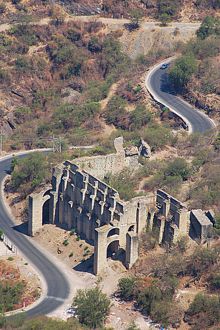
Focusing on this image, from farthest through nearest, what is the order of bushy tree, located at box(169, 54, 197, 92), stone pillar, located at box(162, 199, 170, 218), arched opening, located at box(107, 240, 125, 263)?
1. bushy tree, located at box(169, 54, 197, 92)
2. stone pillar, located at box(162, 199, 170, 218)
3. arched opening, located at box(107, 240, 125, 263)

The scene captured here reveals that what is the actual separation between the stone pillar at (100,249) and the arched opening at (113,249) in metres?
1.18

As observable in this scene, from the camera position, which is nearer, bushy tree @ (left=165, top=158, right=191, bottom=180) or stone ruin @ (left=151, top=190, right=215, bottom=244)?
stone ruin @ (left=151, top=190, right=215, bottom=244)

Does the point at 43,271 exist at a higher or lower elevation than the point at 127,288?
lower

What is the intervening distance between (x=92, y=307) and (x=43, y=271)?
7.58m


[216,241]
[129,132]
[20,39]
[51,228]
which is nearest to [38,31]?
[20,39]

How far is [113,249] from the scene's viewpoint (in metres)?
57.4

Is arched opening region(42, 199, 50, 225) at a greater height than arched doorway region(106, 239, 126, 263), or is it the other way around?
arched doorway region(106, 239, 126, 263)

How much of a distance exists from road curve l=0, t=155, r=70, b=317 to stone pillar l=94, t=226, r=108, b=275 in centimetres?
214

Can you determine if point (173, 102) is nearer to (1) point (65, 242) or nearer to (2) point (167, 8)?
(2) point (167, 8)

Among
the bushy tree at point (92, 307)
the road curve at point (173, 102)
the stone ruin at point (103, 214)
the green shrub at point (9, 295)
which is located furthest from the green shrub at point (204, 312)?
the road curve at point (173, 102)

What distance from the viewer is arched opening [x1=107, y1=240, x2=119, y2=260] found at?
5700cm

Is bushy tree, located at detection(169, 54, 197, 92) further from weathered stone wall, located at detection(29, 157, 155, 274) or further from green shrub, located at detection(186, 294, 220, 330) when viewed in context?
green shrub, located at detection(186, 294, 220, 330)

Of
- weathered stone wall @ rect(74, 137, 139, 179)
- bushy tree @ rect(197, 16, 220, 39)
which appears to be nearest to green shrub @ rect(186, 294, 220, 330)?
weathered stone wall @ rect(74, 137, 139, 179)

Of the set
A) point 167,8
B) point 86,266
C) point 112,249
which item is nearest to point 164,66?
point 167,8
